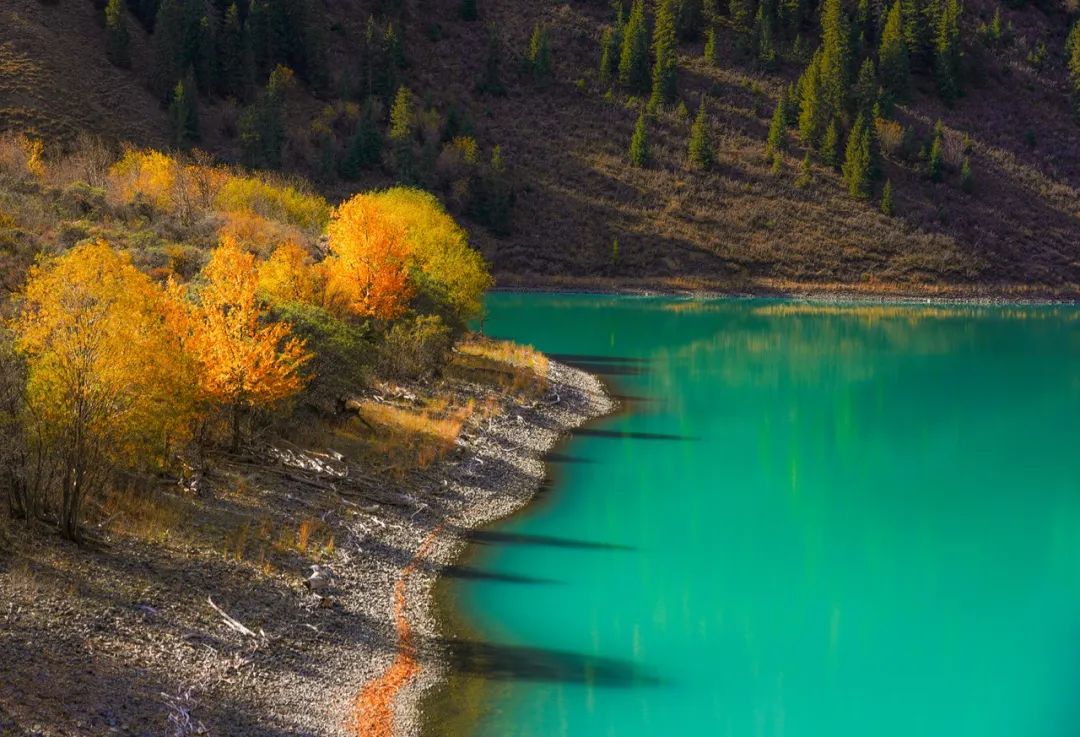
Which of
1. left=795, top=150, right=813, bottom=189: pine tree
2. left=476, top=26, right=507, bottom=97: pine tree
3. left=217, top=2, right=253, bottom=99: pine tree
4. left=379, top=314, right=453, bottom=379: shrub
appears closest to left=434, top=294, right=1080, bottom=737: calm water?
left=379, top=314, right=453, bottom=379: shrub

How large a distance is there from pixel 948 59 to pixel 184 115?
107 meters

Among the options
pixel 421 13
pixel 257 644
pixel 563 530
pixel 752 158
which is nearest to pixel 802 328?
pixel 752 158

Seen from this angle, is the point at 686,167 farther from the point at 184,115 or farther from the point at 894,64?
the point at 184,115

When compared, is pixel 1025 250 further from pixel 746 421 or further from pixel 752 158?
pixel 746 421

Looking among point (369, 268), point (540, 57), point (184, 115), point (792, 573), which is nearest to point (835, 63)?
point (540, 57)

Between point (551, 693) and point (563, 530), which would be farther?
point (563, 530)

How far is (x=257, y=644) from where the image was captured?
19.0m

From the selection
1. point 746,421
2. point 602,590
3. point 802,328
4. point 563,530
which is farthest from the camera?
point 802,328

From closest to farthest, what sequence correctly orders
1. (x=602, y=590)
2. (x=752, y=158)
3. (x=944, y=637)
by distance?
(x=944, y=637)
(x=602, y=590)
(x=752, y=158)

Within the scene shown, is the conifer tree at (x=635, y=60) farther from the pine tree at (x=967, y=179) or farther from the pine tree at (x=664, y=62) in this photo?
the pine tree at (x=967, y=179)

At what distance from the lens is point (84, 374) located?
20.3m

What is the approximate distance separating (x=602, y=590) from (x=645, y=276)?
93785 millimetres

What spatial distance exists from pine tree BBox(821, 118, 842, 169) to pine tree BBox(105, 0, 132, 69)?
8698cm

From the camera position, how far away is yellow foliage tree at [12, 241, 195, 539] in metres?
20.2
